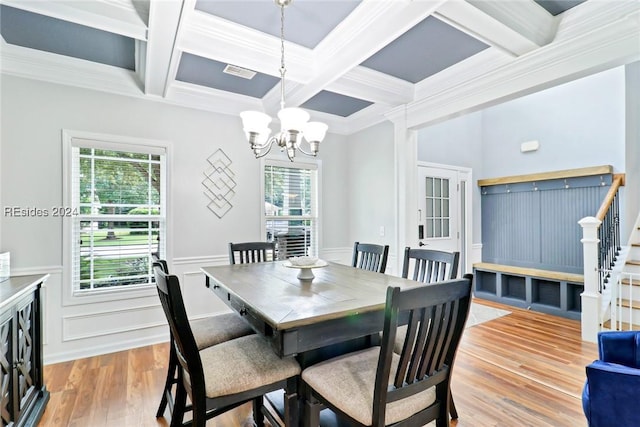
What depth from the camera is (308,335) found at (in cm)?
136

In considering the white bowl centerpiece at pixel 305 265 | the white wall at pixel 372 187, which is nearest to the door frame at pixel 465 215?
the white wall at pixel 372 187

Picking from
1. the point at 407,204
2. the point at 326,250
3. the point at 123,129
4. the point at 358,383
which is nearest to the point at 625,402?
the point at 358,383

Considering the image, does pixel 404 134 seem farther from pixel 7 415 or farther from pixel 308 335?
pixel 7 415

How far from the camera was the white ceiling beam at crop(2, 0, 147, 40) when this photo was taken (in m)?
1.90

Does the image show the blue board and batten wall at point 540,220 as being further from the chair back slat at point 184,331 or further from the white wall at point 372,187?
the chair back slat at point 184,331

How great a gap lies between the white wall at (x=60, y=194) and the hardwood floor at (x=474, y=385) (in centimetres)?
32

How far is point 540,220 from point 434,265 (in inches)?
139

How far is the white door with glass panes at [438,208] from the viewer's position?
4.70 metres

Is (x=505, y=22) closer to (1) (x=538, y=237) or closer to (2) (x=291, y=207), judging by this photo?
(2) (x=291, y=207)

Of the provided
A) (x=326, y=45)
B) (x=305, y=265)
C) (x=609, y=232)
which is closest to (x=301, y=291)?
(x=305, y=265)

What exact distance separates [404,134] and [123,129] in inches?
117

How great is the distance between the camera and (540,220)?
4836 mm

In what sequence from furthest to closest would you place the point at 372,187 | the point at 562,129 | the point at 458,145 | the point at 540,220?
the point at 458,145
the point at 540,220
the point at 562,129
the point at 372,187

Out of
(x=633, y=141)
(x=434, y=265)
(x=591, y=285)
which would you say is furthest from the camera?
(x=633, y=141)
